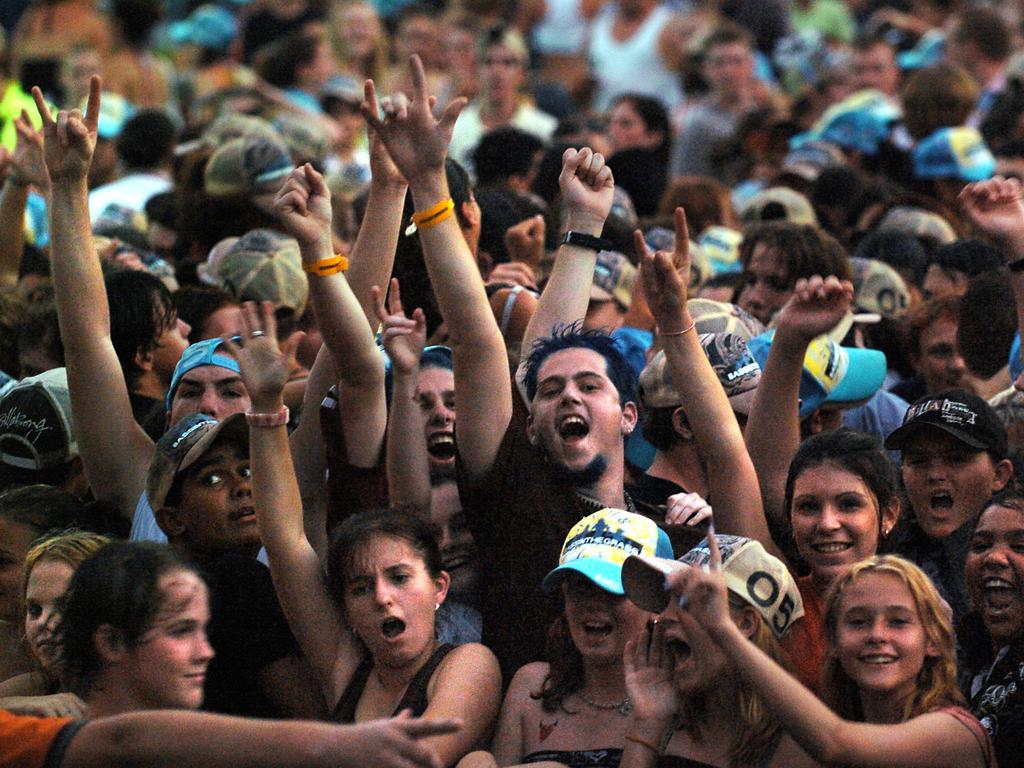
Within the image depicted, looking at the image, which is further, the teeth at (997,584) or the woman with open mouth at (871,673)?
the teeth at (997,584)

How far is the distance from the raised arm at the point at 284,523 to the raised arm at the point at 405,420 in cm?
26

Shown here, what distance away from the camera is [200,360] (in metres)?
5.27

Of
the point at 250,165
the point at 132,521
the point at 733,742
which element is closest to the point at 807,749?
the point at 733,742

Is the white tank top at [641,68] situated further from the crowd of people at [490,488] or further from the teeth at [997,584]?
the teeth at [997,584]

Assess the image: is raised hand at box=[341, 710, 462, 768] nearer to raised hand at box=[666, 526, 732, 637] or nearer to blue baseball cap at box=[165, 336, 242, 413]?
raised hand at box=[666, 526, 732, 637]

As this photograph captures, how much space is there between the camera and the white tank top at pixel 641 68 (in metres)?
12.4

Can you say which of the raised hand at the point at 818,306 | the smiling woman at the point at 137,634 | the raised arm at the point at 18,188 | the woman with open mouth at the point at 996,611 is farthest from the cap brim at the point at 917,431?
the raised arm at the point at 18,188

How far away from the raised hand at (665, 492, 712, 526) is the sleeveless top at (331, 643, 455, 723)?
2.10ft

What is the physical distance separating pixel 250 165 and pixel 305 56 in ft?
13.0

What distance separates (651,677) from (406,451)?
34.8 inches

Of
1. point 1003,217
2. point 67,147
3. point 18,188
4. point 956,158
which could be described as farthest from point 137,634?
point 956,158

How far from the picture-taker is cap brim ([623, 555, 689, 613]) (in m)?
4.24

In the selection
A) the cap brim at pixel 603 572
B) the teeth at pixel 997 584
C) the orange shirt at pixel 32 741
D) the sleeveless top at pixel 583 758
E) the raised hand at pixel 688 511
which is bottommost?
the orange shirt at pixel 32 741

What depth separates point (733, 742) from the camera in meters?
4.11
